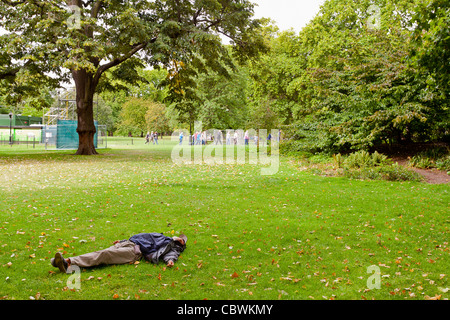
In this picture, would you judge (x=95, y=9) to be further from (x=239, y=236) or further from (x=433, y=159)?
(x=239, y=236)

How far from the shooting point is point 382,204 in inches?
345

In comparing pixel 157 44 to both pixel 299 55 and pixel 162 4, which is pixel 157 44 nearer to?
pixel 162 4

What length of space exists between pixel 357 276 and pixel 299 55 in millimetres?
32550

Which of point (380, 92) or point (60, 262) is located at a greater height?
point (380, 92)

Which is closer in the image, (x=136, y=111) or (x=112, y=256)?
(x=112, y=256)

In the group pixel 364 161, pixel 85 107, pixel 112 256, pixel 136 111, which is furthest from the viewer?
pixel 136 111

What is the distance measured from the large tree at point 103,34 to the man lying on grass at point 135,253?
1453cm

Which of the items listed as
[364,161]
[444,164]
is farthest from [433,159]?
[364,161]

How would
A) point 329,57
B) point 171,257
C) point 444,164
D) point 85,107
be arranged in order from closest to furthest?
1. point 171,257
2. point 444,164
3. point 329,57
4. point 85,107

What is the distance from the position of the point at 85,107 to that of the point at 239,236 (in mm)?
20066

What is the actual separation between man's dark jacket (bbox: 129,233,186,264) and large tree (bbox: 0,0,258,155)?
47.5 ft

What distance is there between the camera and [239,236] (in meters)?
6.43

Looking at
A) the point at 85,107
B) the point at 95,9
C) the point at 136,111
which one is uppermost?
the point at 95,9

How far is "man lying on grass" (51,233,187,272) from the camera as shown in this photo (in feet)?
15.7
